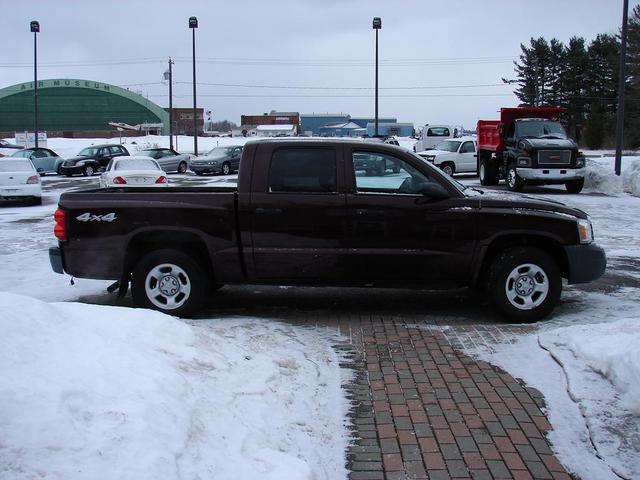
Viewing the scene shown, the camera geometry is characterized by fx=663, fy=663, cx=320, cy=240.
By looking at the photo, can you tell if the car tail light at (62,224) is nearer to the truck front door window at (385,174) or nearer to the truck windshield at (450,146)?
the truck front door window at (385,174)

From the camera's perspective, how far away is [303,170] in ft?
22.3

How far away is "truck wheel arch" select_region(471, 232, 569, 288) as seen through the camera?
6695mm

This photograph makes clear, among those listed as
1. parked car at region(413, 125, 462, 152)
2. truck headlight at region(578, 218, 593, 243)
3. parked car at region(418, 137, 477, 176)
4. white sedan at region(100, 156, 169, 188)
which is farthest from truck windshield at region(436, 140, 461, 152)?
truck headlight at region(578, 218, 593, 243)

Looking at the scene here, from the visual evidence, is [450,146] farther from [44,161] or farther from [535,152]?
[44,161]

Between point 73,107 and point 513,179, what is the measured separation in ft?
369

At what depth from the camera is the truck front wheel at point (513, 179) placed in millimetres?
20698

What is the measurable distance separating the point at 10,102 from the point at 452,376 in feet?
408

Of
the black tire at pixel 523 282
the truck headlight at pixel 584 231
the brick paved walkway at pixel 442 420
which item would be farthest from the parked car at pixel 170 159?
the brick paved walkway at pixel 442 420

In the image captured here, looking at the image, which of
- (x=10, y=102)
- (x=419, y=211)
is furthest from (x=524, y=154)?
(x=10, y=102)

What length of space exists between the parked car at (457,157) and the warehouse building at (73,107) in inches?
3606

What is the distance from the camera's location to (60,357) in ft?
12.2

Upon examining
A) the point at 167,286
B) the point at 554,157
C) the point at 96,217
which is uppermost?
the point at 554,157

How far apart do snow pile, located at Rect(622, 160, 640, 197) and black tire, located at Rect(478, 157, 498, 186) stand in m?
4.26

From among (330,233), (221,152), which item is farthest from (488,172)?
(330,233)
